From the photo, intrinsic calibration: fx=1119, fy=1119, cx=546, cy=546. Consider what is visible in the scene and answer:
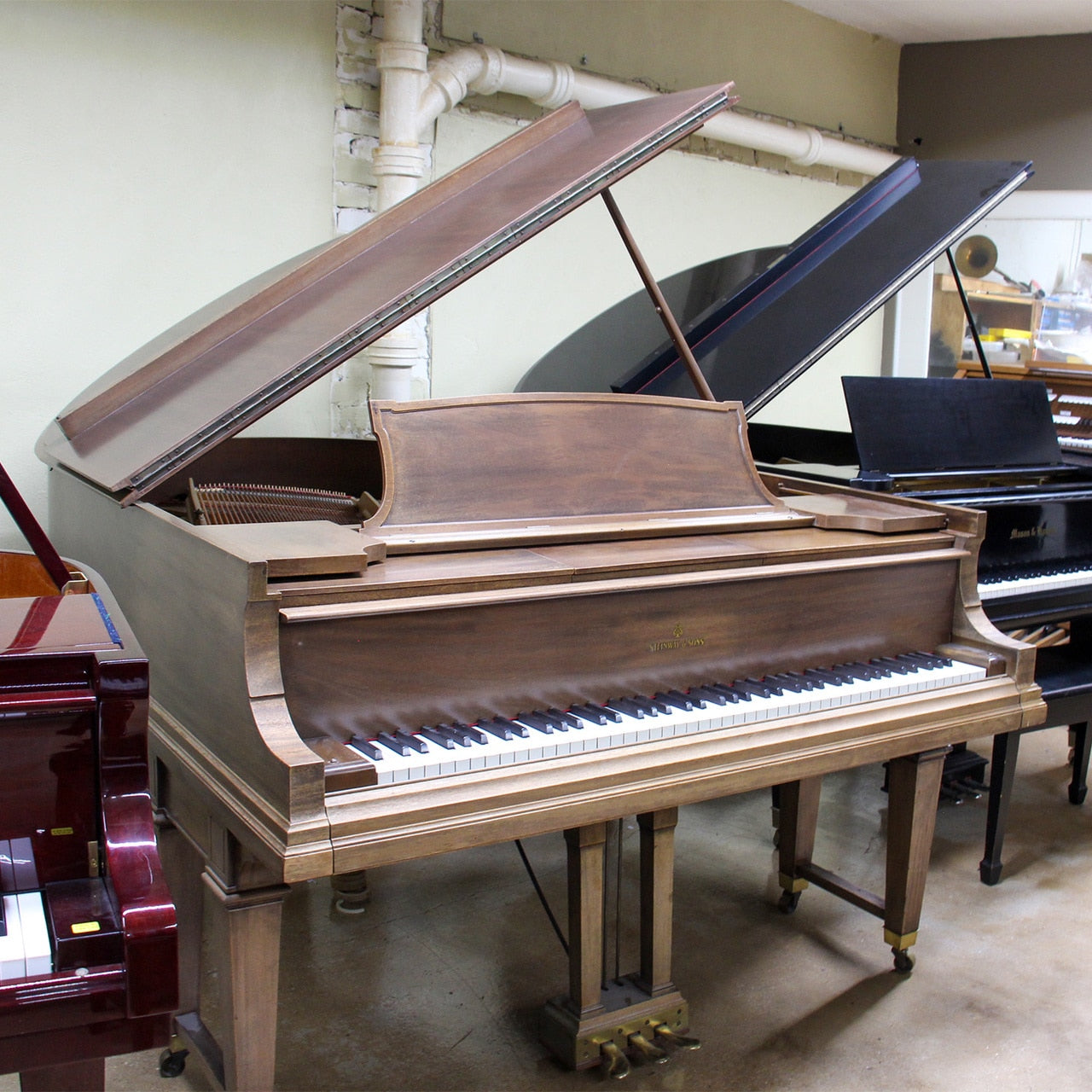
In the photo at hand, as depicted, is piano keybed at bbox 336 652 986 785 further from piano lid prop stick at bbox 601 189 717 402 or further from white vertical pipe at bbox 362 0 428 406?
white vertical pipe at bbox 362 0 428 406

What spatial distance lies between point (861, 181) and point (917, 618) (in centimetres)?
556

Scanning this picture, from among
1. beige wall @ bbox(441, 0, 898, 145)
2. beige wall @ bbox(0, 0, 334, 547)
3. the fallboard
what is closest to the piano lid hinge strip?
the fallboard

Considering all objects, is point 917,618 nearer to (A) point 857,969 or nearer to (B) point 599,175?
(A) point 857,969

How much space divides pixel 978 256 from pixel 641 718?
6.45m

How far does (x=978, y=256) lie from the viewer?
24.5 ft

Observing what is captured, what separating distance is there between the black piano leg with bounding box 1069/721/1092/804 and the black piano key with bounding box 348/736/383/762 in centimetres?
284

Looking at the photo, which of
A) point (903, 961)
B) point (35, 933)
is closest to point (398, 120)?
point (903, 961)

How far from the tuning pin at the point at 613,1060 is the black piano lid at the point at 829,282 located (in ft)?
5.30

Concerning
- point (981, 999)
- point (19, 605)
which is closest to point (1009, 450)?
point (981, 999)

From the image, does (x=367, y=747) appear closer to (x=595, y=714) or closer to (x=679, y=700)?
(x=595, y=714)

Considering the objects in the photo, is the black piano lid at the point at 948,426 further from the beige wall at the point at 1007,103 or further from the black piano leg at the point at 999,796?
the beige wall at the point at 1007,103

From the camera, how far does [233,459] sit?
134 inches

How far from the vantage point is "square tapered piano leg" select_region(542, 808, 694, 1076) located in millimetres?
2145

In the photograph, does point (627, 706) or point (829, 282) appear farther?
point (829, 282)
